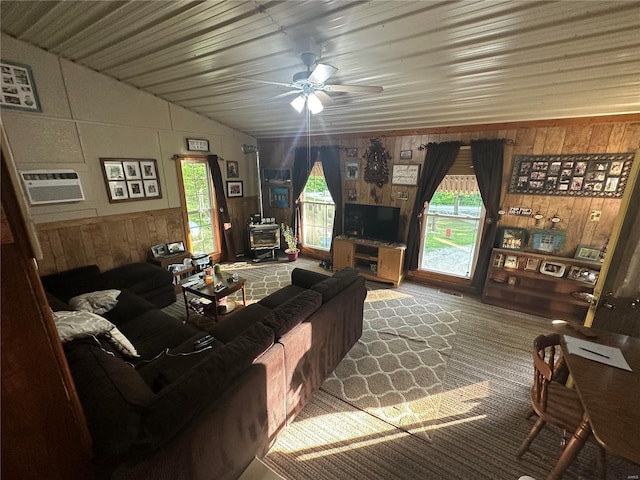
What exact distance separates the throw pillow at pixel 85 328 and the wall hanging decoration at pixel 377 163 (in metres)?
4.04

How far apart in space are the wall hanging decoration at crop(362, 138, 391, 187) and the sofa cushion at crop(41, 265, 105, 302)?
423cm

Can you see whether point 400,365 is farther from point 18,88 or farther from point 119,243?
point 18,88

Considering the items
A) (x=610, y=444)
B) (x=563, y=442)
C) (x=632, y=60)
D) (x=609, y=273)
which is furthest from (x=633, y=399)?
(x=632, y=60)

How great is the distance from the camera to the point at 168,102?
13.6 feet

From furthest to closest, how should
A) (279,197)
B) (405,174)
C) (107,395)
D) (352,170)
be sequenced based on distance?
(279,197)
(352,170)
(405,174)
(107,395)

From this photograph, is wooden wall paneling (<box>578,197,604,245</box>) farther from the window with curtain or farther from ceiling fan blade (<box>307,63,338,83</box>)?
ceiling fan blade (<box>307,63,338,83</box>)

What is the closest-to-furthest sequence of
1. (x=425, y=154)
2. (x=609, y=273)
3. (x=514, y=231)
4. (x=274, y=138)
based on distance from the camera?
(x=609, y=273), (x=514, y=231), (x=425, y=154), (x=274, y=138)

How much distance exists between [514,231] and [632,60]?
2147 mm

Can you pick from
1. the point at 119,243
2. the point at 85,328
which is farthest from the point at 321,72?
the point at 119,243

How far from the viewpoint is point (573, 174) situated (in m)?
3.28

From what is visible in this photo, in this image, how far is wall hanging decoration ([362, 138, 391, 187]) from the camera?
4484 millimetres

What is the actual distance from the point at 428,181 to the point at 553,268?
6.58ft

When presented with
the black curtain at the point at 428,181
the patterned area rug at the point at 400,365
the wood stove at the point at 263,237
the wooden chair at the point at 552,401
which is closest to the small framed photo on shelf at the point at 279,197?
the wood stove at the point at 263,237

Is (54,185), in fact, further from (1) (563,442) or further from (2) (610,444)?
(1) (563,442)
